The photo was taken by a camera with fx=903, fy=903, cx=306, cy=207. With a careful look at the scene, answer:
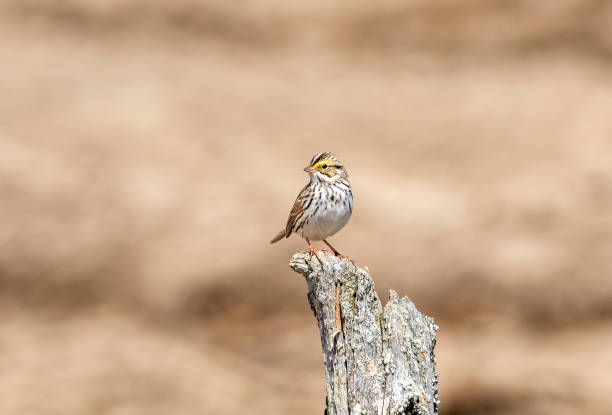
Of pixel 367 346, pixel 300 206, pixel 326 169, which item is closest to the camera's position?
pixel 367 346

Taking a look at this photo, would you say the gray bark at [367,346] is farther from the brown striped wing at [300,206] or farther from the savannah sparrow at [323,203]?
the brown striped wing at [300,206]

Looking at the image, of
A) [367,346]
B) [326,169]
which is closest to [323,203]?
[326,169]

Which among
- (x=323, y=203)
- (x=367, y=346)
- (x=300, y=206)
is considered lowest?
(x=367, y=346)

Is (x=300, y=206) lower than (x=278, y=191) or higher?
lower

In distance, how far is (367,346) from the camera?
786 centimetres

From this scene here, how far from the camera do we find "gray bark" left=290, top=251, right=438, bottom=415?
7738 mm

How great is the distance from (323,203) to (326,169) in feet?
2.09

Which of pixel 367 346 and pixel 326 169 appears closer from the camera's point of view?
pixel 367 346

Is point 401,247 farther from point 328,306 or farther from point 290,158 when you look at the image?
point 328,306

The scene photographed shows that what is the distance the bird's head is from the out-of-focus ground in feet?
27.3

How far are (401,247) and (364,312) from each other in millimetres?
12757

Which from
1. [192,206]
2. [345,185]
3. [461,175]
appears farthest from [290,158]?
[345,185]

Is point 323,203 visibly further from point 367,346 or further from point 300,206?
point 367,346

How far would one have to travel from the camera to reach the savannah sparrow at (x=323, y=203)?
409 inches
